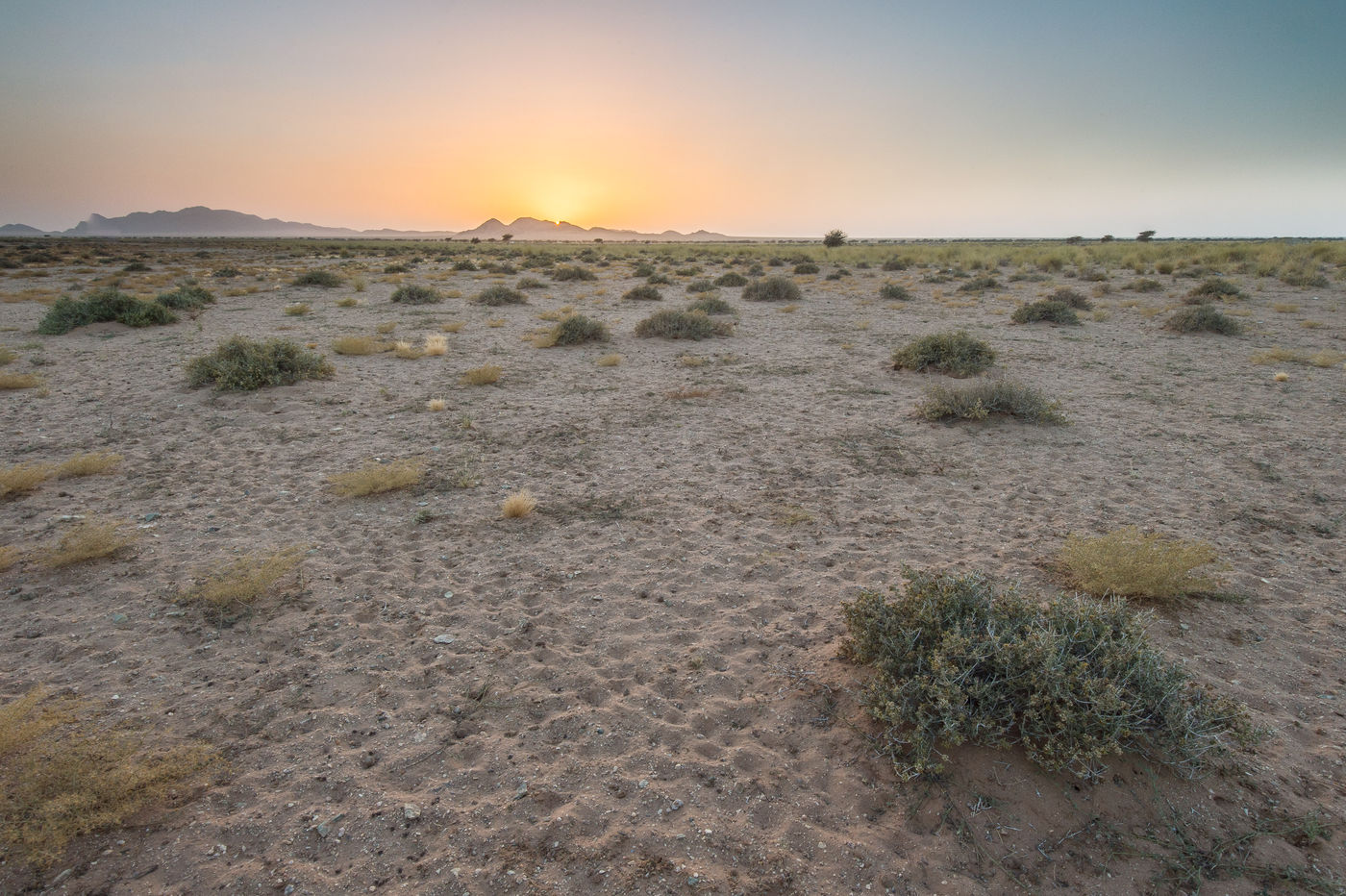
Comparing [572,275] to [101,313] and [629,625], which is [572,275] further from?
[629,625]

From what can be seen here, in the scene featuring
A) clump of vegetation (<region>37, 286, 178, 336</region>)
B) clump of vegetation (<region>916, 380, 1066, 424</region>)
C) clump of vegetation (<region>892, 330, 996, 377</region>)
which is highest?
clump of vegetation (<region>37, 286, 178, 336</region>)

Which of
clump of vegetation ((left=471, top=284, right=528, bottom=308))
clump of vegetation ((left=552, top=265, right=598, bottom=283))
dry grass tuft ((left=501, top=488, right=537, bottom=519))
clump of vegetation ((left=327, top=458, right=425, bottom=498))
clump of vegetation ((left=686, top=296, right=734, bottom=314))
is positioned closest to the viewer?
dry grass tuft ((left=501, top=488, right=537, bottom=519))

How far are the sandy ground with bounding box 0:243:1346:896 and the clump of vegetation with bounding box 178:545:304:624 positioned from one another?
142 millimetres

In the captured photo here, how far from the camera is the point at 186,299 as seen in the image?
1655cm

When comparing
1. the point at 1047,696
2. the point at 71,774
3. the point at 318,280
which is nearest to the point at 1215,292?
the point at 1047,696

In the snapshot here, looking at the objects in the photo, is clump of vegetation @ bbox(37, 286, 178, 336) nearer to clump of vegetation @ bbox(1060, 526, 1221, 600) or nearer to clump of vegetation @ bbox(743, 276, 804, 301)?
clump of vegetation @ bbox(743, 276, 804, 301)

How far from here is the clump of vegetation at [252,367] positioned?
8758 mm

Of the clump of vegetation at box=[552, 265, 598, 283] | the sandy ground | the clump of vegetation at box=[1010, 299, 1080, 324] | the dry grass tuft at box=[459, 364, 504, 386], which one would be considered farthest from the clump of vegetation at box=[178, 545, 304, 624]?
the clump of vegetation at box=[552, 265, 598, 283]

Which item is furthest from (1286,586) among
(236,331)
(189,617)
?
(236,331)

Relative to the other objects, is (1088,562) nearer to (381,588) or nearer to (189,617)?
(381,588)

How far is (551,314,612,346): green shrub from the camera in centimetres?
1266

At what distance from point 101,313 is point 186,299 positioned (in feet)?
10.3

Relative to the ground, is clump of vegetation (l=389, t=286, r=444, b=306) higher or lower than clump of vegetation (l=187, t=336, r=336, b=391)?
higher

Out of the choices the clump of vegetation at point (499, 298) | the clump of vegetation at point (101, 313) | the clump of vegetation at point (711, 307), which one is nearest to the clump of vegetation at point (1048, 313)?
the clump of vegetation at point (711, 307)
